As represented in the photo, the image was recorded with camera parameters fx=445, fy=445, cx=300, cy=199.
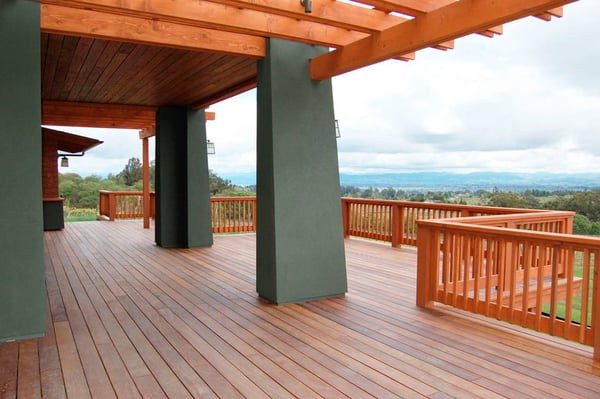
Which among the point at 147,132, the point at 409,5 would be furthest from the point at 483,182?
the point at 147,132

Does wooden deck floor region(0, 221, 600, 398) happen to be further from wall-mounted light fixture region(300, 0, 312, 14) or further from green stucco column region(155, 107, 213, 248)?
green stucco column region(155, 107, 213, 248)

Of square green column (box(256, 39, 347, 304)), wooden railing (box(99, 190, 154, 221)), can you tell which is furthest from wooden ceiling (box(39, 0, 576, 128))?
wooden railing (box(99, 190, 154, 221))

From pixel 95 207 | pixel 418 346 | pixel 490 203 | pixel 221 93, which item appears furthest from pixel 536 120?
pixel 95 207

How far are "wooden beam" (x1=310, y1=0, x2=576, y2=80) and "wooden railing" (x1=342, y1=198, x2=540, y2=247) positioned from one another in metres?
3.44

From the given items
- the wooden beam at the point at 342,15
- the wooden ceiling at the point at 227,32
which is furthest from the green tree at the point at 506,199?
the wooden beam at the point at 342,15

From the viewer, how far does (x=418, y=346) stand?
10.7 ft

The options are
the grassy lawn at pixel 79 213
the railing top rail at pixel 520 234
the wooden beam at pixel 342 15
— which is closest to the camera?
the railing top rail at pixel 520 234

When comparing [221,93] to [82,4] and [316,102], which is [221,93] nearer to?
[316,102]

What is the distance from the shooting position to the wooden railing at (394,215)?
276 inches

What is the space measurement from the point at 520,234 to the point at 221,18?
3095mm

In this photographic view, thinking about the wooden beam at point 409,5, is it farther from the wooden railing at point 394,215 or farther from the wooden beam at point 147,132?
the wooden beam at point 147,132

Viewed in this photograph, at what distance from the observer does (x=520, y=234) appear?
3.52m

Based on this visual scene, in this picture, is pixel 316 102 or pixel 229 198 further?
pixel 229 198

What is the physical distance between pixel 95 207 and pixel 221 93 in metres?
12.3
